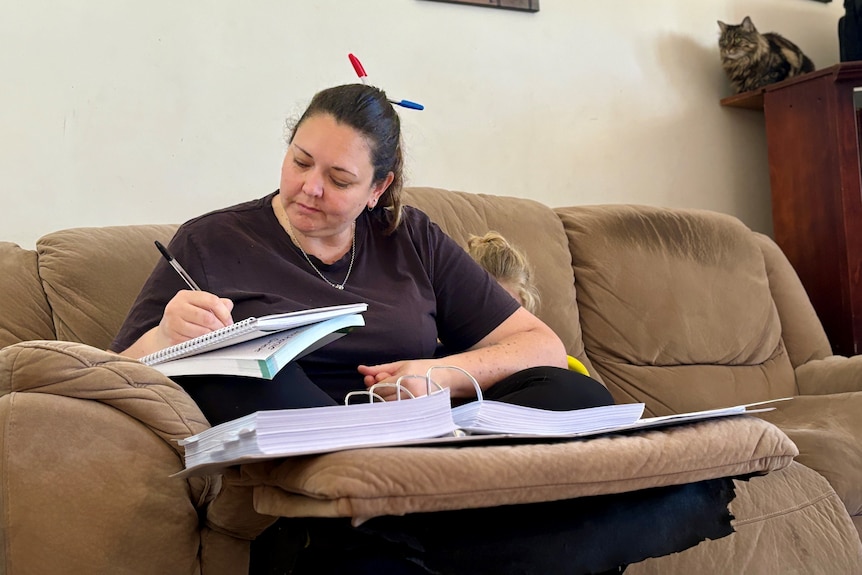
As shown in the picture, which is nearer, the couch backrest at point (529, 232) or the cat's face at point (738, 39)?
the couch backrest at point (529, 232)

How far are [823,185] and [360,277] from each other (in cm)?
185

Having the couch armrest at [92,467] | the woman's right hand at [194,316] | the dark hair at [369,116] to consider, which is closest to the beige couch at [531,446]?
the couch armrest at [92,467]

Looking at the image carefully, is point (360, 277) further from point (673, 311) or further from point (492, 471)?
point (673, 311)

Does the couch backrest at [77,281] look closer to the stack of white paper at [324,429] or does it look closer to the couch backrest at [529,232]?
the couch backrest at [529,232]

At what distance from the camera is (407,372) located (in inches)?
50.1

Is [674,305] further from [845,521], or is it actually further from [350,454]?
[350,454]

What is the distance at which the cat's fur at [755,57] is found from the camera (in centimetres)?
288

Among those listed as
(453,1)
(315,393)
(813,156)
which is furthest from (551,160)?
(315,393)

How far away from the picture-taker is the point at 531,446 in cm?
83

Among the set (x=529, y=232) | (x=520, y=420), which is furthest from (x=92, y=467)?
(x=529, y=232)

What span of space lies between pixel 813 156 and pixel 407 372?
6.53ft

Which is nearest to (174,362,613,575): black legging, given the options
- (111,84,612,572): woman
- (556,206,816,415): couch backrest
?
(111,84,612,572): woman

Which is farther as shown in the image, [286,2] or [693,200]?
[693,200]

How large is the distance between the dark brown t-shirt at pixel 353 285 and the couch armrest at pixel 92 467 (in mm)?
319
